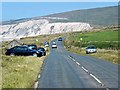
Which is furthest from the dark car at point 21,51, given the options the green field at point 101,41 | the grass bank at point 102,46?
the green field at point 101,41

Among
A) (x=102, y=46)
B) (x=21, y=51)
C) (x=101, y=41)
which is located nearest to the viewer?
(x=21, y=51)

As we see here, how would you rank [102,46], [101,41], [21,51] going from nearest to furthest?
[21,51], [102,46], [101,41]

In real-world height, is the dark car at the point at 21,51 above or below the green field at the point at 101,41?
above

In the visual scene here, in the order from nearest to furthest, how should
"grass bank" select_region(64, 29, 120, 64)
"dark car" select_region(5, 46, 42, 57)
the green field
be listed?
"grass bank" select_region(64, 29, 120, 64)
"dark car" select_region(5, 46, 42, 57)
the green field

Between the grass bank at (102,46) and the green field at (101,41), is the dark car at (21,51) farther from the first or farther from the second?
the green field at (101,41)

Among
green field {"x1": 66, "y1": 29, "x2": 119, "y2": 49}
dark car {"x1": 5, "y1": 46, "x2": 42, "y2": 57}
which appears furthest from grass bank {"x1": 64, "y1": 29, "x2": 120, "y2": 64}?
dark car {"x1": 5, "y1": 46, "x2": 42, "y2": 57}

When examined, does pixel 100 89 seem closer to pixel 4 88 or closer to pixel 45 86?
pixel 45 86

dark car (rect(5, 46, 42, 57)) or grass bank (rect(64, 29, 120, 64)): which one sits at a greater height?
dark car (rect(5, 46, 42, 57))

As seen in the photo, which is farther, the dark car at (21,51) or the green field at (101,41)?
the green field at (101,41)

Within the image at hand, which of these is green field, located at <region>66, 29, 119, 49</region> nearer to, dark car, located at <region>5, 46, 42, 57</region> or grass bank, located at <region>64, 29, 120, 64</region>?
grass bank, located at <region>64, 29, 120, 64</region>

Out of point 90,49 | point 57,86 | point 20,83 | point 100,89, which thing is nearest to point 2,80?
point 20,83

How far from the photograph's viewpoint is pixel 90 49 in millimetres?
67562

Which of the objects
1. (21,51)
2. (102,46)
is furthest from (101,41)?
(21,51)

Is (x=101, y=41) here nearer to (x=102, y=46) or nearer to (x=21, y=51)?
(x=102, y=46)
